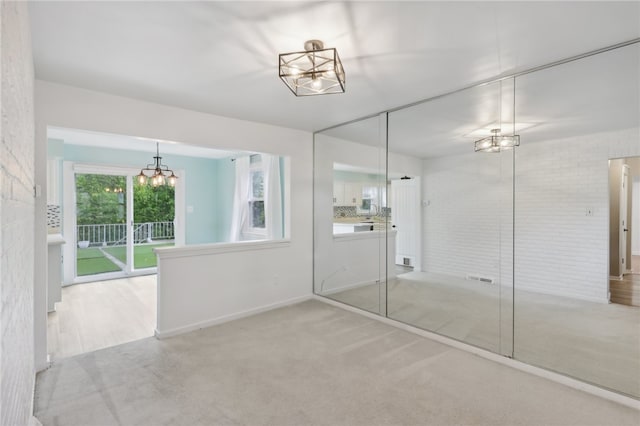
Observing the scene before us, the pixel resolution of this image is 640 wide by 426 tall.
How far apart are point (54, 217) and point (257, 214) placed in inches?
130

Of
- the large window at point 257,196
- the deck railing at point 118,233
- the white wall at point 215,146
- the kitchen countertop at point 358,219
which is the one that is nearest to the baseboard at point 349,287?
the white wall at point 215,146

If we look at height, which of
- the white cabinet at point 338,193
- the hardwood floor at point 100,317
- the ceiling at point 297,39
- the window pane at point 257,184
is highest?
the ceiling at point 297,39

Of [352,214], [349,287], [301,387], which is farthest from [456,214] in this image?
[301,387]

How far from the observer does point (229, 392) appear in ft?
7.73

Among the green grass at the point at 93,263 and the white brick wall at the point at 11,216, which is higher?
the white brick wall at the point at 11,216

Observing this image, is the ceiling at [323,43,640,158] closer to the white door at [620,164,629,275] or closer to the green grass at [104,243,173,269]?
the white door at [620,164,629,275]

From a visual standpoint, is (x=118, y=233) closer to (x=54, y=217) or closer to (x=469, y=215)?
(x=54, y=217)

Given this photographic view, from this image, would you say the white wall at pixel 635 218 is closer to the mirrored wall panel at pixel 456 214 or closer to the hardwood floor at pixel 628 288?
the hardwood floor at pixel 628 288

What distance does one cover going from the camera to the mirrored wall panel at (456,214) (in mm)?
2807

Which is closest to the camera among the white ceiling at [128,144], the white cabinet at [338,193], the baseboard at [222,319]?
the baseboard at [222,319]

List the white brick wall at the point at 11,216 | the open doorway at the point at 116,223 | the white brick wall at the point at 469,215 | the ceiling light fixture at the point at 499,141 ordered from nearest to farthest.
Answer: the white brick wall at the point at 11,216, the ceiling light fixture at the point at 499,141, the white brick wall at the point at 469,215, the open doorway at the point at 116,223

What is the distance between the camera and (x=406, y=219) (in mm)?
3596

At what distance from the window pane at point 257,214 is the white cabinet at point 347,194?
74.4 inches

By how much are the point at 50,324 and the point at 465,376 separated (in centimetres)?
448
